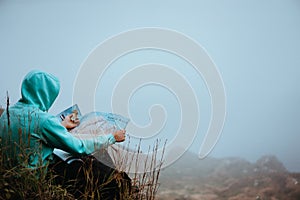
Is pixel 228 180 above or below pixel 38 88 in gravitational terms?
below

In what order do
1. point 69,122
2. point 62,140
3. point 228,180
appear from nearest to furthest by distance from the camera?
1. point 62,140
2. point 69,122
3. point 228,180

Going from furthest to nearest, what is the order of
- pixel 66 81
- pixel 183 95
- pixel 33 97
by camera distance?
pixel 66 81 → pixel 183 95 → pixel 33 97

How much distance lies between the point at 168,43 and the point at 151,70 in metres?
0.22

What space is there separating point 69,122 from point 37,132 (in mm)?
140

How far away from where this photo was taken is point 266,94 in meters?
1.86

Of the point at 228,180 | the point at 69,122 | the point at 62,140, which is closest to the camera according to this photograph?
the point at 62,140

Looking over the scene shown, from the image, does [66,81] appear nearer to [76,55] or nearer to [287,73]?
[76,55]

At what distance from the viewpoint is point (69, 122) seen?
45.3 inches

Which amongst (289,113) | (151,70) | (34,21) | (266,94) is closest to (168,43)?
(151,70)

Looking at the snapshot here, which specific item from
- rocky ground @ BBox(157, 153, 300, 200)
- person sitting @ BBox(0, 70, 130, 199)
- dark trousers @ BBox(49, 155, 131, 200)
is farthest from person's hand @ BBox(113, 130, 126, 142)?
rocky ground @ BBox(157, 153, 300, 200)

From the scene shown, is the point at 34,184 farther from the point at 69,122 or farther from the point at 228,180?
the point at 228,180

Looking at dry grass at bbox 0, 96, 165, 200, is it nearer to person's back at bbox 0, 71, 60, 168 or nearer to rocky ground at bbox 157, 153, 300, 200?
person's back at bbox 0, 71, 60, 168

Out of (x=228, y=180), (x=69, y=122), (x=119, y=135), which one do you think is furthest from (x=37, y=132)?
(x=228, y=180)

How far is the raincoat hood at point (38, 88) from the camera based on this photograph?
3.52 ft
